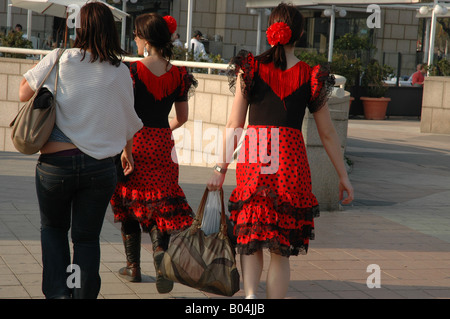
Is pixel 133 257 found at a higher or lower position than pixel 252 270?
lower

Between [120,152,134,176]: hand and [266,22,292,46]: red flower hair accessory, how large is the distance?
4.11 feet

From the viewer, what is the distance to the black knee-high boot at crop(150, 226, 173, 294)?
4.74 m

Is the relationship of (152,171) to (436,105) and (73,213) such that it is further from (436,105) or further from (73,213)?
(436,105)

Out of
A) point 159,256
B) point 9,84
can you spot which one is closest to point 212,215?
point 159,256

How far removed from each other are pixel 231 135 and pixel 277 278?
32.4 inches

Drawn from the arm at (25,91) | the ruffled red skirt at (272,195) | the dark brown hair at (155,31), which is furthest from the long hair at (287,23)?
the arm at (25,91)

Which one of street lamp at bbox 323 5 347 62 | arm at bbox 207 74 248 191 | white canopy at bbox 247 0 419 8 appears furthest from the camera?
street lamp at bbox 323 5 347 62

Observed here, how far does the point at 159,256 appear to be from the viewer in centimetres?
480

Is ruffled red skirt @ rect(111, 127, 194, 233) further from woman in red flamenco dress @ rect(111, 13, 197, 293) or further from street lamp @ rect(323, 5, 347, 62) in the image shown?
street lamp @ rect(323, 5, 347, 62)

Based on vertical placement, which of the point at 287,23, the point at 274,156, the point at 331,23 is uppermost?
the point at 331,23

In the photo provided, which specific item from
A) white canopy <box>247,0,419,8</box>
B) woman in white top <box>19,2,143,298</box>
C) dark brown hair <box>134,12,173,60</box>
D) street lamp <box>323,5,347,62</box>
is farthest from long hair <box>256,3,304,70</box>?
street lamp <box>323,5,347,62</box>
